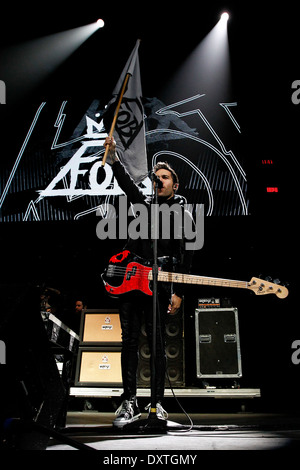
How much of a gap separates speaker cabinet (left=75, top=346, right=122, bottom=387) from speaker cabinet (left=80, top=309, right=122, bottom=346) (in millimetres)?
87

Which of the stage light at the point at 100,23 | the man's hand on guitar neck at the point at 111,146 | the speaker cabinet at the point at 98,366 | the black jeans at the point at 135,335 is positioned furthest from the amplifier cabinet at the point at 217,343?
the stage light at the point at 100,23

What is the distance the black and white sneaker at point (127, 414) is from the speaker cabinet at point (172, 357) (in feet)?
6.14

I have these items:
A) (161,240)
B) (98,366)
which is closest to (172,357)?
(98,366)

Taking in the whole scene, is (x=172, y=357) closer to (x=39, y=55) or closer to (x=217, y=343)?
(x=217, y=343)

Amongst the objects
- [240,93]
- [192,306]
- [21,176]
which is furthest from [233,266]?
[21,176]

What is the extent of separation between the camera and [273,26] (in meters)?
5.30

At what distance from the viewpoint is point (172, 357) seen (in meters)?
4.49

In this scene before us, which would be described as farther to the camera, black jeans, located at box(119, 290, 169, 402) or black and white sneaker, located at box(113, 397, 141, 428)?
black jeans, located at box(119, 290, 169, 402)

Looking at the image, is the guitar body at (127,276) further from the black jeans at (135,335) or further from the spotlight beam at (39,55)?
the spotlight beam at (39,55)

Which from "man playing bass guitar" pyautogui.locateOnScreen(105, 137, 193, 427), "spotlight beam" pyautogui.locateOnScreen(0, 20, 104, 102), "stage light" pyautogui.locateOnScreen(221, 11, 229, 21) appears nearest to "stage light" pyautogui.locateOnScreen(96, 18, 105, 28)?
"spotlight beam" pyautogui.locateOnScreen(0, 20, 104, 102)

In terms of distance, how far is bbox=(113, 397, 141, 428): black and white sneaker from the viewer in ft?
7.57

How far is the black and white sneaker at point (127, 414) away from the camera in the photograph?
2306 mm

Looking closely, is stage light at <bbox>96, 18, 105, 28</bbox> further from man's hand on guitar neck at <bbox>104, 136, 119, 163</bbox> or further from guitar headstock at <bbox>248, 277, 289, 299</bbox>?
guitar headstock at <bbox>248, 277, 289, 299</bbox>

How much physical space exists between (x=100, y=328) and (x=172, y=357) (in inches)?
38.1
